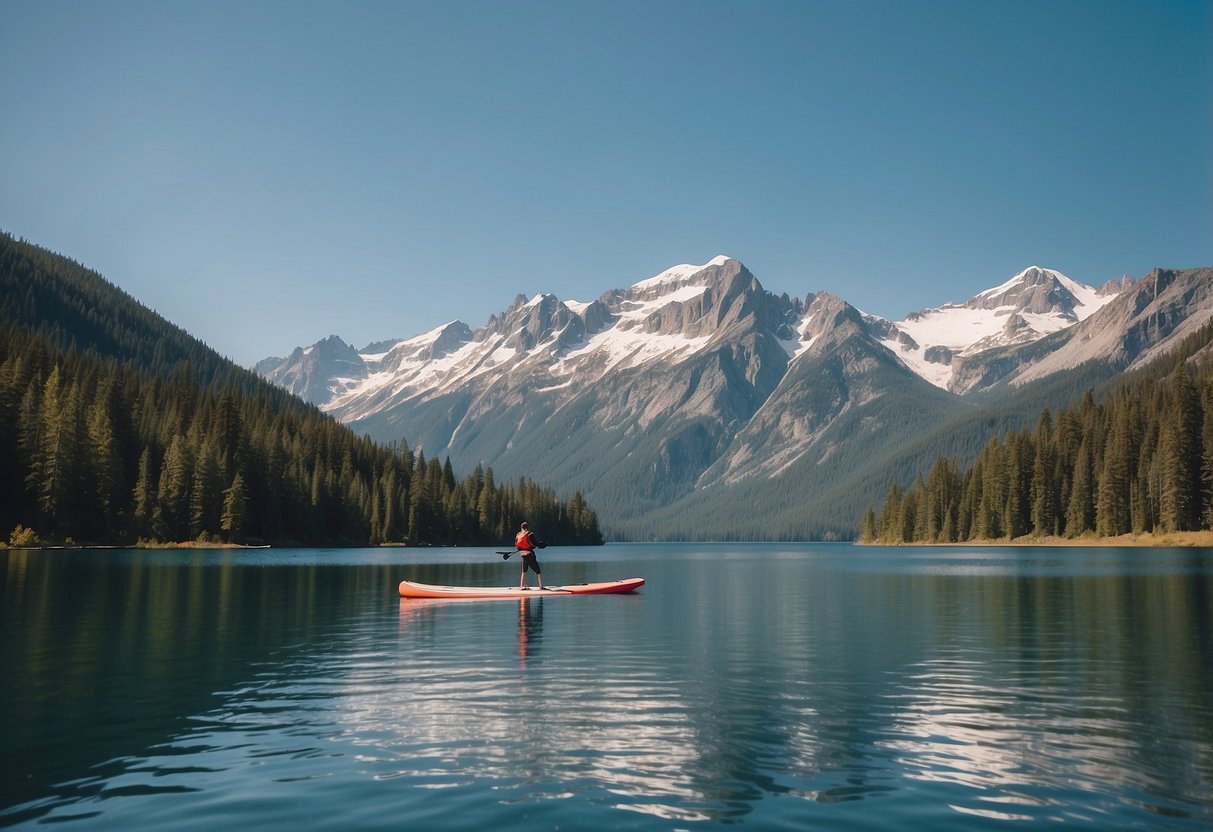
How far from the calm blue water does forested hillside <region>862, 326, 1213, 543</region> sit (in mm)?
113791

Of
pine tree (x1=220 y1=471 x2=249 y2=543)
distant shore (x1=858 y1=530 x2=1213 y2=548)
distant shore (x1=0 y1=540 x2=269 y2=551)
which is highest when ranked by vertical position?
pine tree (x1=220 y1=471 x2=249 y2=543)

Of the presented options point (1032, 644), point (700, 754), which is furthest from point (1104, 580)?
point (700, 754)

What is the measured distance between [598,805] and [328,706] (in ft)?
37.9

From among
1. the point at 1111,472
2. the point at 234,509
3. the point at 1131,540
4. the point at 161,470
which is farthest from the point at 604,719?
the point at 1111,472

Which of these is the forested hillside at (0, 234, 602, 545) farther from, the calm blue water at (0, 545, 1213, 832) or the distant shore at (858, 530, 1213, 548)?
the distant shore at (858, 530, 1213, 548)

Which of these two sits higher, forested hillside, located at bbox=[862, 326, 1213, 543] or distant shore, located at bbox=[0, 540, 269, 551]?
forested hillside, located at bbox=[862, 326, 1213, 543]

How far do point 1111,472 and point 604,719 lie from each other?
16131 cm

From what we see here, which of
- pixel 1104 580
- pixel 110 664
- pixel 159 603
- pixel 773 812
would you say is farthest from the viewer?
pixel 1104 580

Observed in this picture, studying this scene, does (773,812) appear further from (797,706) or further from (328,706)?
(328,706)

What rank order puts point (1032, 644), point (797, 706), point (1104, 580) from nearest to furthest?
point (797, 706), point (1032, 644), point (1104, 580)

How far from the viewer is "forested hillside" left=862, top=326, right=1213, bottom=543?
14688 cm

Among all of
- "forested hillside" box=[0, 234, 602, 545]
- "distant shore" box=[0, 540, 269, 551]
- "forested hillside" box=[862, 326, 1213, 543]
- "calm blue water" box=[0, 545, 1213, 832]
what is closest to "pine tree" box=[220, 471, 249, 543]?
"forested hillside" box=[0, 234, 602, 545]

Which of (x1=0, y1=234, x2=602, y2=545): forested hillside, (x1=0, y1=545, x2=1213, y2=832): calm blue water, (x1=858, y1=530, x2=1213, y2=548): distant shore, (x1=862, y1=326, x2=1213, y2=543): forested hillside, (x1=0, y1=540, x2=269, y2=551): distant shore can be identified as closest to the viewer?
(x1=0, y1=545, x2=1213, y2=832): calm blue water

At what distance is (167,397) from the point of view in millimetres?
174875
